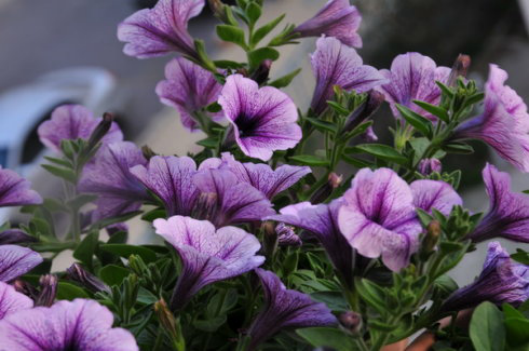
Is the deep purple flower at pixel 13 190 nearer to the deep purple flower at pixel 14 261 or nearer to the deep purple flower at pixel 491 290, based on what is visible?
the deep purple flower at pixel 14 261

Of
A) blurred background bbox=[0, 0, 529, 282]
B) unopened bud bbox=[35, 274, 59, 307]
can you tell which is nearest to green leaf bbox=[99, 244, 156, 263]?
unopened bud bbox=[35, 274, 59, 307]

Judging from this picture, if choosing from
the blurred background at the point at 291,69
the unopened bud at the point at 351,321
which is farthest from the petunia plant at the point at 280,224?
the blurred background at the point at 291,69

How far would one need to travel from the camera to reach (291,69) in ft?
5.57

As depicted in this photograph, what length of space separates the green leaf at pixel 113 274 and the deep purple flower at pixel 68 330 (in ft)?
0.48

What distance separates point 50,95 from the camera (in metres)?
2.46

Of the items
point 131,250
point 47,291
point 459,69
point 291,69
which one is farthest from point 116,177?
point 291,69

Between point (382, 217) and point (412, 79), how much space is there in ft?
0.68

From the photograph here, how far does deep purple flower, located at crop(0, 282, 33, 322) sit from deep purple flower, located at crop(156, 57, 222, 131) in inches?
10.5

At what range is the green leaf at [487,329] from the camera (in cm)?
44

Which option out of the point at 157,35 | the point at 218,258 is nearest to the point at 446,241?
the point at 218,258

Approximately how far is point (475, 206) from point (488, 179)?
132cm

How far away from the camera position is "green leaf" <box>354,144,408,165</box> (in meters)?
0.54

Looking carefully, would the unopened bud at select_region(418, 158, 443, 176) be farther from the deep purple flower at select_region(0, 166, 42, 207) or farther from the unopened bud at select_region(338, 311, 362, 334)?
the deep purple flower at select_region(0, 166, 42, 207)

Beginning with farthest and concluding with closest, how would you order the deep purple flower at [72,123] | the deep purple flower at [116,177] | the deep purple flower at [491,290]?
1. the deep purple flower at [72,123]
2. the deep purple flower at [116,177]
3. the deep purple flower at [491,290]
